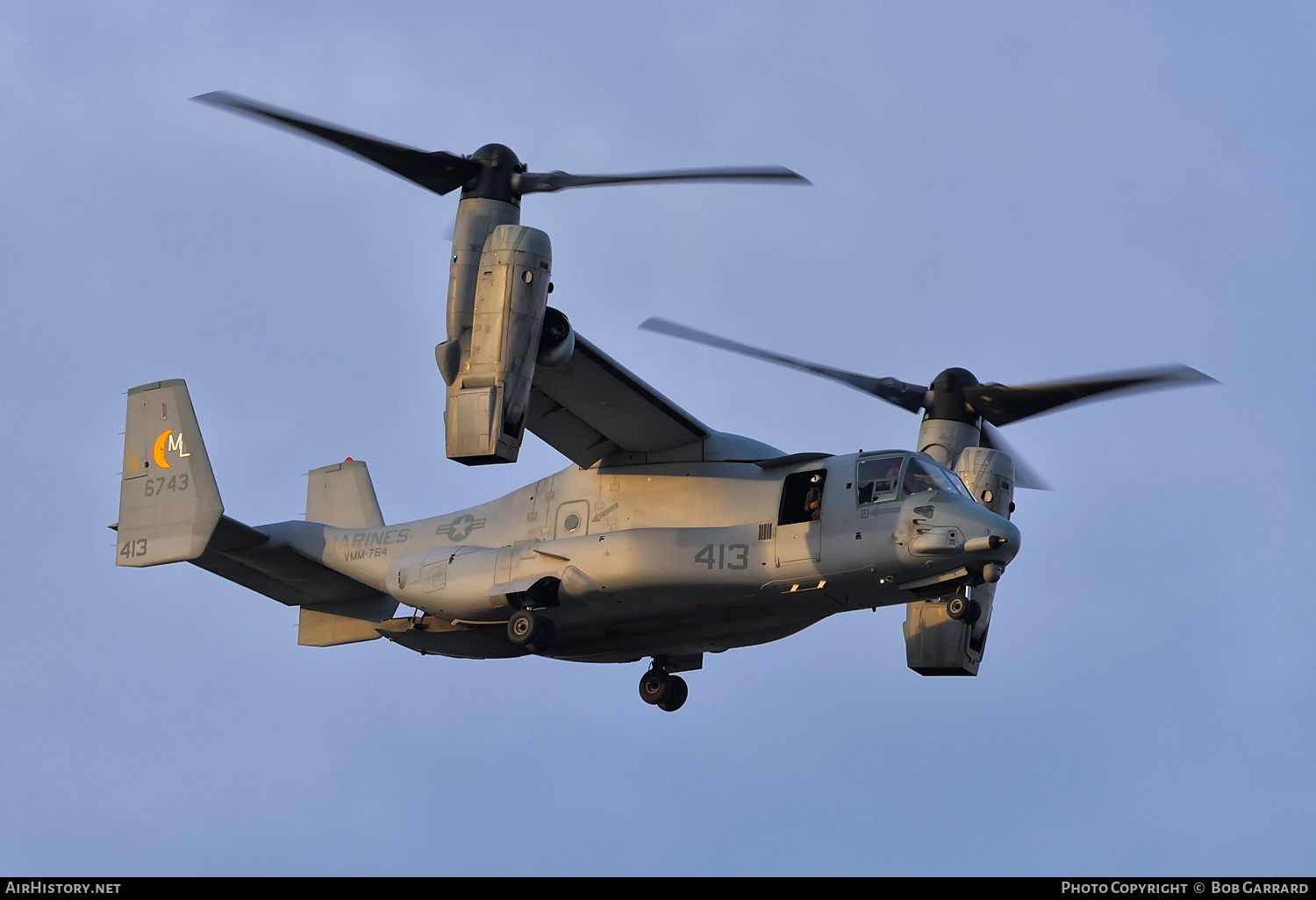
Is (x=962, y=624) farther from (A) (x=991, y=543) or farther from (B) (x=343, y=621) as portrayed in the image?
(B) (x=343, y=621)

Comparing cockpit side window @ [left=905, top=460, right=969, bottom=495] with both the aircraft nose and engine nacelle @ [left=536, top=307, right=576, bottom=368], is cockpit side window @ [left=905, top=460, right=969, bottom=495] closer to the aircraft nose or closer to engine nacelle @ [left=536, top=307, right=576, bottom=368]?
the aircraft nose

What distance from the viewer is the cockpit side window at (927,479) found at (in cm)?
2484

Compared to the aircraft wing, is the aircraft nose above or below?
below

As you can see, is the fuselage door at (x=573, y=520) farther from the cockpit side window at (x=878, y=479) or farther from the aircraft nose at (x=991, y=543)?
the aircraft nose at (x=991, y=543)

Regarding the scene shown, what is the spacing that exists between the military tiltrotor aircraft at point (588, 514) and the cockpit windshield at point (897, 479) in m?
0.03

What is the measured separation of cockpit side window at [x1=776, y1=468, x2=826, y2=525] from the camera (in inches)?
990

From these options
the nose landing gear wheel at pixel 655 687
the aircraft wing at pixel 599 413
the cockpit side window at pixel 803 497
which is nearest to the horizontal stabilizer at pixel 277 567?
the aircraft wing at pixel 599 413

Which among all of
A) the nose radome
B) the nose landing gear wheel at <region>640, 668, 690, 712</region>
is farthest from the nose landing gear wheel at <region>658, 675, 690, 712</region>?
the nose radome

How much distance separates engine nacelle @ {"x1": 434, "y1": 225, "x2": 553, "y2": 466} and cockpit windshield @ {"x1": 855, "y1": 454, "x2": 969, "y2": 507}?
15.4 feet

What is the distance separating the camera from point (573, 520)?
2667 centimetres

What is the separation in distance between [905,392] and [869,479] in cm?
505

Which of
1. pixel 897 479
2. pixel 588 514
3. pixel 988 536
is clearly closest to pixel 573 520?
pixel 588 514

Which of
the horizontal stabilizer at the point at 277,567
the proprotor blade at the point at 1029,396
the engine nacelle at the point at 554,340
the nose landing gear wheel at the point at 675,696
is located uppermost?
the proprotor blade at the point at 1029,396

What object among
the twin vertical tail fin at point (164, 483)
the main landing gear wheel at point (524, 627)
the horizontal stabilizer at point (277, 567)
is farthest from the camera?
the horizontal stabilizer at point (277, 567)
